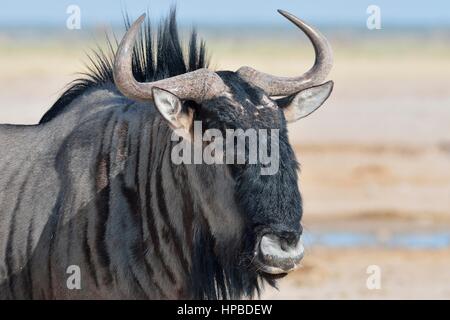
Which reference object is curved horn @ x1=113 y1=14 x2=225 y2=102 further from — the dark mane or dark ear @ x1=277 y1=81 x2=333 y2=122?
the dark mane

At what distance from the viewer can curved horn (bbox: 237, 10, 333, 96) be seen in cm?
703

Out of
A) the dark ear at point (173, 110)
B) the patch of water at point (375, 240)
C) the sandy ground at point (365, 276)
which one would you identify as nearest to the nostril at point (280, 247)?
the dark ear at point (173, 110)

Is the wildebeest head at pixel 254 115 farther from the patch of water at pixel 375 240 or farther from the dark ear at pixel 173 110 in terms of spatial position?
the patch of water at pixel 375 240

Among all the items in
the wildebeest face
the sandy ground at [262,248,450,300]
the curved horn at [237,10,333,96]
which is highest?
the curved horn at [237,10,333,96]

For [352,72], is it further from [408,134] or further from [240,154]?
[240,154]

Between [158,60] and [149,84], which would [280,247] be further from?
[158,60]

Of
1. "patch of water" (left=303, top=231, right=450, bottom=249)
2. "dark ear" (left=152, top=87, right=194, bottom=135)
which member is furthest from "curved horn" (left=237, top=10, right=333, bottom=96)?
"patch of water" (left=303, top=231, right=450, bottom=249)

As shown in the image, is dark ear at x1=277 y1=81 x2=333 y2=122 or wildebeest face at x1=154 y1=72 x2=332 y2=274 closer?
wildebeest face at x1=154 y1=72 x2=332 y2=274

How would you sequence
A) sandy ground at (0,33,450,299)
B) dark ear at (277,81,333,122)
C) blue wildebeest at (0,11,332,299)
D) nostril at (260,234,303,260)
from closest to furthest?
nostril at (260,234,303,260), blue wildebeest at (0,11,332,299), dark ear at (277,81,333,122), sandy ground at (0,33,450,299)

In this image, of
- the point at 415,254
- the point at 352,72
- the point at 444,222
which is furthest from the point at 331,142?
the point at 352,72

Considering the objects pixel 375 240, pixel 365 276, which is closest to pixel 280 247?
pixel 365 276

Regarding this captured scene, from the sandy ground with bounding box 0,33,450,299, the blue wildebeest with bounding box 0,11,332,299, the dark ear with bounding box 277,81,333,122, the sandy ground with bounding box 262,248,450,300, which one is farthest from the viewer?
the sandy ground with bounding box 0,33,450,299

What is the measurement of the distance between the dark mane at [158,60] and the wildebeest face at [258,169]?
0.63 metres

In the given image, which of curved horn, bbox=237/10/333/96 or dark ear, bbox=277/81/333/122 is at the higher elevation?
curved horn, bbox=237/10/333/96
